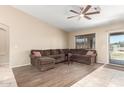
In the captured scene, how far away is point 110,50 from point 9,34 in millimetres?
6033

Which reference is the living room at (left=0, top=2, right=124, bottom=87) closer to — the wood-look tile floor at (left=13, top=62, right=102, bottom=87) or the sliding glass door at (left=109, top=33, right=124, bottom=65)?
the wood-look tile floor at (left=13, top=62, right=102, bottom=87)

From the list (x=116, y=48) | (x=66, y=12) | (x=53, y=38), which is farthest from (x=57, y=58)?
(x=116, y=48)

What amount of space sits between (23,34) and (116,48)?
567 cm

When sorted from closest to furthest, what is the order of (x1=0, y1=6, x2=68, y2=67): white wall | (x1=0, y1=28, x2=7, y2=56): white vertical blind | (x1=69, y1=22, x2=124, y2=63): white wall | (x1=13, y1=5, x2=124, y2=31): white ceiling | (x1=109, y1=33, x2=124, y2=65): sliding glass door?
1. (x1=13, y1=5, x2=124, y2=31): white ceiling
2. (x1=0, y1=6, x2=68, y2=67): white wall
3. (x1=0, y1=28, x2=7, y2=56): white vertical blind
4. (x1=109, y1=33, x2=124, y2=65): sliding glass door
5. (x1=69, y1=22, x2=124, y2=63): white wall

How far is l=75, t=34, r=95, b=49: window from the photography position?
270 inches

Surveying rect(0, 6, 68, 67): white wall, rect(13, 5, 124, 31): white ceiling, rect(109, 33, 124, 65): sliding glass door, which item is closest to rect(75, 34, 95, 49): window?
rect(109, 33, 124, 65): sliding glass door

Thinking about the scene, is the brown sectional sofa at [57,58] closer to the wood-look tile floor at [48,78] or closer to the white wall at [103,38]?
the white wall at [103,38]

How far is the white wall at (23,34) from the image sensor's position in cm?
496

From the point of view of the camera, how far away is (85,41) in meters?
7.32

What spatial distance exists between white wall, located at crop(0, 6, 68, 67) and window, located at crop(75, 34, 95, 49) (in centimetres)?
242

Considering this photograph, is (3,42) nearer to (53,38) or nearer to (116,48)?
(53,38)

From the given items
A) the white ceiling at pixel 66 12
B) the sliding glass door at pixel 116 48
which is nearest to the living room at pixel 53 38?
the white ceiling at pixel 66 12
